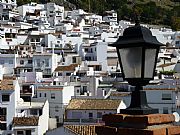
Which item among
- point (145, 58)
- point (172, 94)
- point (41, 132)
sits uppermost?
point (145, 58)

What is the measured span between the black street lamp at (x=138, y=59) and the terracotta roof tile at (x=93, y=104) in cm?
2668

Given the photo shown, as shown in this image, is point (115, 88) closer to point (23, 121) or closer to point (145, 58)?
point (23, 121)

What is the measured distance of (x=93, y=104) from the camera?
33.1 metres

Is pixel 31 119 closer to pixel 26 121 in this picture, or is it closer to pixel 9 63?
pixel 26 121

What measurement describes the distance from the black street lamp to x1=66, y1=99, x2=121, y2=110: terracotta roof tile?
26.7 meters

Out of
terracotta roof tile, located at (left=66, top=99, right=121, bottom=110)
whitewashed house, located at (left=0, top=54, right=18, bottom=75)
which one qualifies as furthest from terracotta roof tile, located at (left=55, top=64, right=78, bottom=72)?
terracotta roof tile, located at (left=66, top=99, right=121, bottom=110)

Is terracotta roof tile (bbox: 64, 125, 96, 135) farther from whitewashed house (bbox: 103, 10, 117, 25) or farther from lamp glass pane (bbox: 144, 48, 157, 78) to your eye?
whitewashed house (bbox: 103, 10, 117, 25)

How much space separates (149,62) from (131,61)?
8.1 inches

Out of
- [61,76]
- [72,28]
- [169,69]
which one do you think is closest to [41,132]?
[61,76]

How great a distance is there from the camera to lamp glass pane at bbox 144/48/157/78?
4.79m

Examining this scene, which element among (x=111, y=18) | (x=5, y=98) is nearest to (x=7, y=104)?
(x=5, y=98)

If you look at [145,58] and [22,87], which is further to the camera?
[22,87]

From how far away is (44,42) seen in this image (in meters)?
62.9

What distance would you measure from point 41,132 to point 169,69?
22.8 metres
